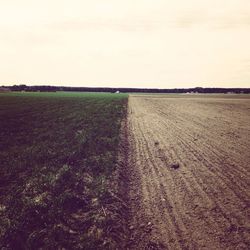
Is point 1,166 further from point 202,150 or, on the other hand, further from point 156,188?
point 202,150

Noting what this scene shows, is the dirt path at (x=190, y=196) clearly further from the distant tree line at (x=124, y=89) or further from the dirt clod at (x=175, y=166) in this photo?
the distant tree line at (x=124, y=89)

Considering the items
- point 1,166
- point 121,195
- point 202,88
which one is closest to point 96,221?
point 121,195

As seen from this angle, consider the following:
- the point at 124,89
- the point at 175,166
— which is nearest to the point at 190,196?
the point at 175,166

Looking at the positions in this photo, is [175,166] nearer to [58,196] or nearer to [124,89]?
[58,196]

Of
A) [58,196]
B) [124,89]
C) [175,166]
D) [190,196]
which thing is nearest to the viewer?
[58,196]

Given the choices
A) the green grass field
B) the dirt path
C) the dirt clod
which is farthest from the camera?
the dirt clod

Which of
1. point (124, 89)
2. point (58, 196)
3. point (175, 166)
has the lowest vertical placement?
point (124, 89)

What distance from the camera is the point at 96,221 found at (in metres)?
5.66

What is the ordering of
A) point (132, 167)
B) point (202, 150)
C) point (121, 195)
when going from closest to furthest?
1. point (121, 195)
2. point (132, 167)
3. point (202, 150)

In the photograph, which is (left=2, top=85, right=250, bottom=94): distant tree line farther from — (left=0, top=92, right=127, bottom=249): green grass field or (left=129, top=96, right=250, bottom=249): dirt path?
(left=0, top=92, right=127, bottom=249): green grass field

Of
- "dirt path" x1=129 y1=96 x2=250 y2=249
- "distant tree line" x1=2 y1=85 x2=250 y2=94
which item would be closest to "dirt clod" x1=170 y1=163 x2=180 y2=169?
"dirt path" x1=129 y1=96 x2=250 y2=249

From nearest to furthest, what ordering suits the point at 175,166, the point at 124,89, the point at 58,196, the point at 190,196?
the point at 58,196 < the point at 190,196 < the point at 175,166 < the point at 124,89

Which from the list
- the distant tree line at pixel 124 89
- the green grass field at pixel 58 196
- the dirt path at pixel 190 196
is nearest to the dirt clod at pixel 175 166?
the dirt path at pixel 190 196

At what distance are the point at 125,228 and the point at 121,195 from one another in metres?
1.57
